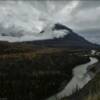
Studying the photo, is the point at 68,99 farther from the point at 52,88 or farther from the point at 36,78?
the point at 36,78

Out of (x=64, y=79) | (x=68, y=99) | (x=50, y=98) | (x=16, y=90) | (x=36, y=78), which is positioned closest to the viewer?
(x=68, y=99)

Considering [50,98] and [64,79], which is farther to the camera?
[64,79]

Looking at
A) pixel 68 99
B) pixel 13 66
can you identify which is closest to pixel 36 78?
pixel 13 66

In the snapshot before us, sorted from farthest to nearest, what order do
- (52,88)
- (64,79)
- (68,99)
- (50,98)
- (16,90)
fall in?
(64,79), (52,88), (16,90), (50,98), (68,99)

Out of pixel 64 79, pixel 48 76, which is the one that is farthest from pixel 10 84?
pixel 64 79

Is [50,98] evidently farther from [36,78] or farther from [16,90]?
[36,78]

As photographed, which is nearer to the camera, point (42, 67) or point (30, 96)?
point (30, 96)

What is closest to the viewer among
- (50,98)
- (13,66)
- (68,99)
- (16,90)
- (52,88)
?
(68,99)

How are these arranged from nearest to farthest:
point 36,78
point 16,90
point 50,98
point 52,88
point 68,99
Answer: point 68,99
point 50,98
point 16,90
point 52,88
point 36,78
